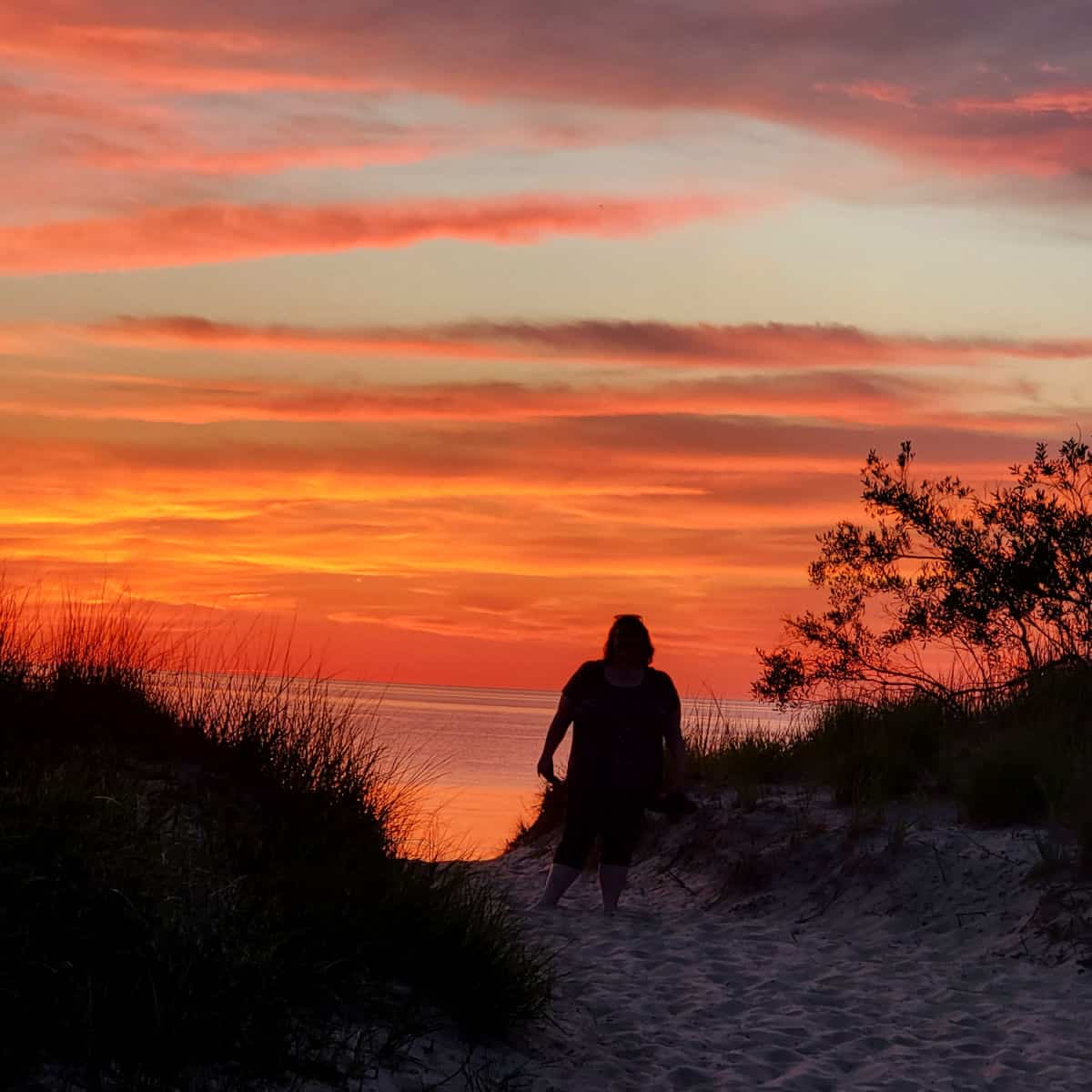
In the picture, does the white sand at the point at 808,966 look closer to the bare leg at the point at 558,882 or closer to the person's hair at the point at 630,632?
the bare leg at the point at 558,882

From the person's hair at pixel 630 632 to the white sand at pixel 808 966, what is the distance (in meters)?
1.99

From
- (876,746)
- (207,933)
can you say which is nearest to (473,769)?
(876,746)

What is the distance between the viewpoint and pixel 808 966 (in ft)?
30.4

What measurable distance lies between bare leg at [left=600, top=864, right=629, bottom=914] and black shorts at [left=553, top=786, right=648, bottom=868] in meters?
0.04

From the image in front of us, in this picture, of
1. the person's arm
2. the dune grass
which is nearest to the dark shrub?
the person's arm

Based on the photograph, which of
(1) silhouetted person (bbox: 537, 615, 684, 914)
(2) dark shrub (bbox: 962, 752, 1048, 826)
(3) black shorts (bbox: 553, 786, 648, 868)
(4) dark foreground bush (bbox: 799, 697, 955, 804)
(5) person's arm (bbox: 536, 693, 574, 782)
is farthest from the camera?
(4) dark foreground bush (bbox: 799, 697, 955, 804)

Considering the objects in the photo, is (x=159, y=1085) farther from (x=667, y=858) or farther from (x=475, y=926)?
(x=667, y=858)

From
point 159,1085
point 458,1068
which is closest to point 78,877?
point 159,1085

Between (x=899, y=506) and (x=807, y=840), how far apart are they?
6918mm

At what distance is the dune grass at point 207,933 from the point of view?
5.45 m

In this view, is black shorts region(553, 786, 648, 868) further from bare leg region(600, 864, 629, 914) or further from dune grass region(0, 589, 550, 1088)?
dune grass region(0, 589, 550, 1088)

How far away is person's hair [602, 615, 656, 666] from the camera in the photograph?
34.0 feet

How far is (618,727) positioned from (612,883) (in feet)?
4.08

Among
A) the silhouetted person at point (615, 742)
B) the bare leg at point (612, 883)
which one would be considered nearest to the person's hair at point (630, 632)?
the silhouetted person at point (615, 742)
